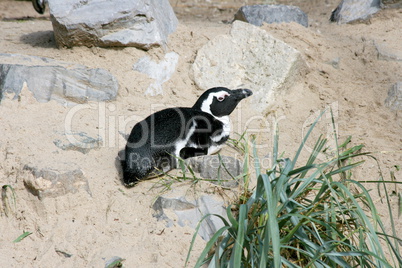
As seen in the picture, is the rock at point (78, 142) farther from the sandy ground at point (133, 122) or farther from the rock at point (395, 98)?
the rock at point (395, 98)

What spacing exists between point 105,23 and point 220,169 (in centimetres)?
192

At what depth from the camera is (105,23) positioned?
13.9 ft

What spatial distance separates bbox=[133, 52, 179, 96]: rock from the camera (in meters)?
4.20

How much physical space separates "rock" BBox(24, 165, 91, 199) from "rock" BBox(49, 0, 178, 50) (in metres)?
1.72

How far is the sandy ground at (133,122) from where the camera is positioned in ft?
8.82

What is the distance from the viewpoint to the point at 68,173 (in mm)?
2846

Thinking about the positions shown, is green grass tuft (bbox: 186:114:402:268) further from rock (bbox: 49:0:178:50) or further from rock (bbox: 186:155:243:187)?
rock (bbox: 49:0:178:50)

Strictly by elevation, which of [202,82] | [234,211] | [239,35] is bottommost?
[234,211]

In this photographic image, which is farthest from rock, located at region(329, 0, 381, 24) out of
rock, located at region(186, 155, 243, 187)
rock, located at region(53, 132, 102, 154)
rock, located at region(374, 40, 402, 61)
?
rock, located at region(53, 132, 102, 154)

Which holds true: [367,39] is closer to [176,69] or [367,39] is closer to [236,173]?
[176,69]

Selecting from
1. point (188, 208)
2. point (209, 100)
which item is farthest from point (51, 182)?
point (209, 100)

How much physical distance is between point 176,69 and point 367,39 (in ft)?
6.09

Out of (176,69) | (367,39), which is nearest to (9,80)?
(176,69)

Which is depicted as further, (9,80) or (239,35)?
(239,35)
